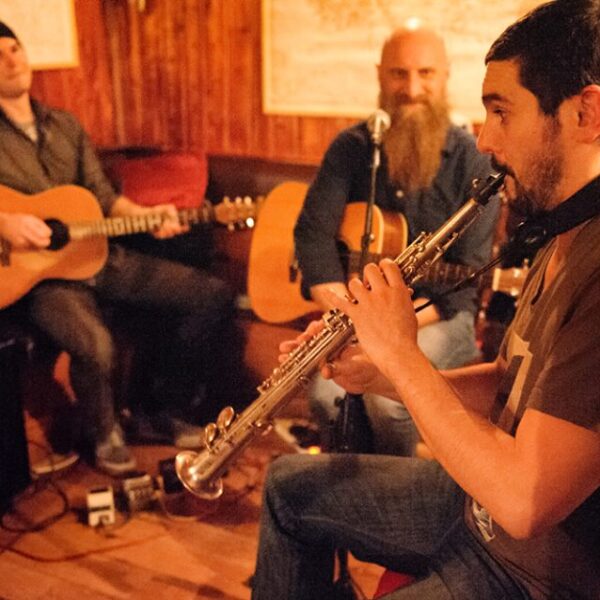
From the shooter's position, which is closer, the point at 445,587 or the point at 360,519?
the point at 445,587

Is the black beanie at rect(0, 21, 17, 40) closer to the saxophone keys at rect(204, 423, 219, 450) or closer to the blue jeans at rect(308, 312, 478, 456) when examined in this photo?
the blue jeans at rect(308, 312, 478, 456)

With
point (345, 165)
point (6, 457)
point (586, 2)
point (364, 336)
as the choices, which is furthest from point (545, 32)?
point (6, 457)

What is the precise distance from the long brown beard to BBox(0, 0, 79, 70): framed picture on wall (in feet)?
6.23

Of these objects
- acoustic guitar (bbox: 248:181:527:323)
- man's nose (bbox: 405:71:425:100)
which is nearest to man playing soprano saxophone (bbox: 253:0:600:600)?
acoustic guitar (bbox: 248:181:527:323)

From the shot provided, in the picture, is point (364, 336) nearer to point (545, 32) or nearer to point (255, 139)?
point (545, 32)

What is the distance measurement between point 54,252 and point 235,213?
730 millimetres

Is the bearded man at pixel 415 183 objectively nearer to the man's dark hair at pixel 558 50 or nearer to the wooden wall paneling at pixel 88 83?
the man's dark hair at pixel 558 50

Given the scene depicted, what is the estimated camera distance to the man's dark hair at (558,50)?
39.1 inches

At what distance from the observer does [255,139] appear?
348 cm

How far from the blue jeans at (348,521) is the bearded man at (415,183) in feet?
2.28

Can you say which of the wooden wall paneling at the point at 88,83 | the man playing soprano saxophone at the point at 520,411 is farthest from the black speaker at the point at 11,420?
the wooden wall paneling at the point at 88,83

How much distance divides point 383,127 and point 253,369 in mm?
1374

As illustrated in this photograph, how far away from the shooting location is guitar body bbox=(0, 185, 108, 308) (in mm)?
2361

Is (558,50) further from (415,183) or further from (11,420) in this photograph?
(11,420)
